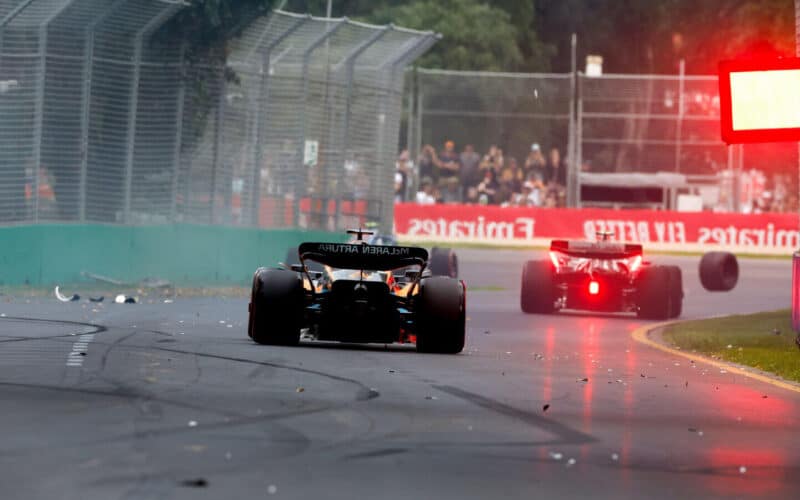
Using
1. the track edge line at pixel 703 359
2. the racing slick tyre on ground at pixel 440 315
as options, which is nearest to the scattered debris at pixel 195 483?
the track edge line at pixel 703 359

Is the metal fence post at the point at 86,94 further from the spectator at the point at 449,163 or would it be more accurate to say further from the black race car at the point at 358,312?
the spectator at the point at 449,163

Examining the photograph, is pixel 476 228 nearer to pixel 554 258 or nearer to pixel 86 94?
pixel 86 94

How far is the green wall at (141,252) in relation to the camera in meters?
25.2

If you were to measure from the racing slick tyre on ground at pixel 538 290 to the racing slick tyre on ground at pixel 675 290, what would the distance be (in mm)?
1533

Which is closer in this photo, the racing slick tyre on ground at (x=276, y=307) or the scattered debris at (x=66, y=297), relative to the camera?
the racing slick tyre on ground at (x=276, y=307)

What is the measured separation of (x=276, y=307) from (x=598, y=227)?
105 feet

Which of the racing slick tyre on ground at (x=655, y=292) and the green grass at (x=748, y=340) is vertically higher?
the racing slick tyre on ground at (x=655, y=292)

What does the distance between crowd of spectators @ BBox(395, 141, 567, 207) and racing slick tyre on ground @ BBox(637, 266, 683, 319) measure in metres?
24.0

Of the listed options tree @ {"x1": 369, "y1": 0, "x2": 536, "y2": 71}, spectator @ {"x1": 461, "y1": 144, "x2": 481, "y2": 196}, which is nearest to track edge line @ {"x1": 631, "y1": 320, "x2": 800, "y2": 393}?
spectator @ {"x1": 461, "y1": 144, "x2": 481, "y2": 196}

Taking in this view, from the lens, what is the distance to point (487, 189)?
165 feet

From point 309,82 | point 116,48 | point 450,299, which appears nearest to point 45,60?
point 116,48

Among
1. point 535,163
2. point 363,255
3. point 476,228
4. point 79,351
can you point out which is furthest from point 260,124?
point 535,163

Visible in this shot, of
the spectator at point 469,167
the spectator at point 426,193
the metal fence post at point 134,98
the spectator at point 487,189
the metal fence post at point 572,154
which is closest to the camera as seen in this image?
the metal fence post at point 134,98

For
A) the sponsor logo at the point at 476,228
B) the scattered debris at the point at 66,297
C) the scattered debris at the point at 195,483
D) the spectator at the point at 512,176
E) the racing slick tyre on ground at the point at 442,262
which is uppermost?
the spectator at the point at 512,176
